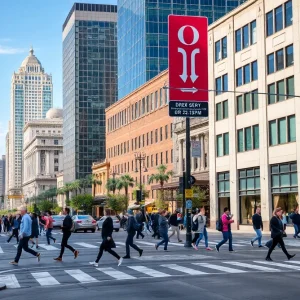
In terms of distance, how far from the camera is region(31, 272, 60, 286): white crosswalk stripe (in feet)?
54.2

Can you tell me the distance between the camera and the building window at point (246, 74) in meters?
55.1

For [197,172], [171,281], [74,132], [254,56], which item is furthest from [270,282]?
[74,132]

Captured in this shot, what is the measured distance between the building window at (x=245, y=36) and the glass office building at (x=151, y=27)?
44.8 m

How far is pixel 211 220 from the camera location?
63.1 meters

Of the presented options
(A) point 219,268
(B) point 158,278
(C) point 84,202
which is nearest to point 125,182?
(C) point 84,202

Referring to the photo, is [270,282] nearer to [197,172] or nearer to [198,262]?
[198,262]

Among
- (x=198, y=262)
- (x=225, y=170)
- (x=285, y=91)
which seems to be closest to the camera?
(x=198, y=262)

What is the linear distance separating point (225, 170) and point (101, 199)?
54.2 metres

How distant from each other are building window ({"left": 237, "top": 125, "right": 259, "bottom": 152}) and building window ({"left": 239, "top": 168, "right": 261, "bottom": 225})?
1.87 meters

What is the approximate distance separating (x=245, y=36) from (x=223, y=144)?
10012 mm

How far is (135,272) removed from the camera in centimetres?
1880

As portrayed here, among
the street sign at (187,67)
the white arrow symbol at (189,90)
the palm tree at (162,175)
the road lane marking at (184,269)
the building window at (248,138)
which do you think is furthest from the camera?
the palm tree at (162,175)

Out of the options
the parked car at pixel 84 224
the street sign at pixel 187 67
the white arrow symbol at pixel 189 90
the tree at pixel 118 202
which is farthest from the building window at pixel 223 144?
the tree at pixel 118 202

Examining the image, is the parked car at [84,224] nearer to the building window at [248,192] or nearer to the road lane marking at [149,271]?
the building window at [248,192]
